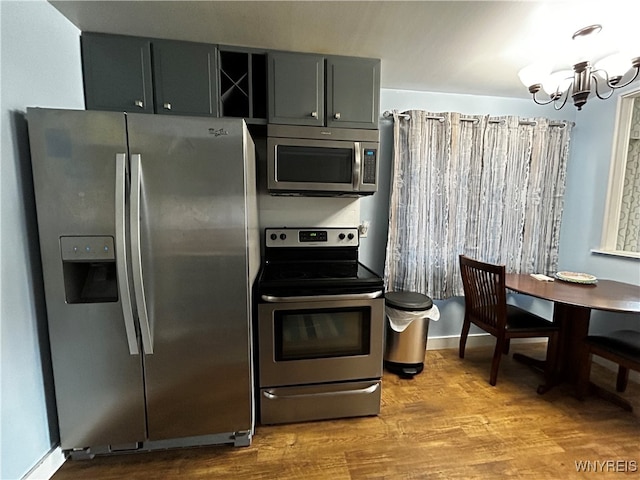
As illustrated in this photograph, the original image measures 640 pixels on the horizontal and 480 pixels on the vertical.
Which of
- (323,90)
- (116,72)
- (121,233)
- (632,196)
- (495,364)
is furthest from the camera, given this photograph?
(632,196)

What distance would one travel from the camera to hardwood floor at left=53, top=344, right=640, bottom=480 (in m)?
1.42

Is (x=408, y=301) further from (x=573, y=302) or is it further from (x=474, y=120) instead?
(x=474, y=120)

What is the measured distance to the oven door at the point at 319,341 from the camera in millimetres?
1635

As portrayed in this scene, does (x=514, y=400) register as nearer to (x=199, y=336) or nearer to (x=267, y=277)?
(x=267, y=277)

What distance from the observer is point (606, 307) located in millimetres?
1642

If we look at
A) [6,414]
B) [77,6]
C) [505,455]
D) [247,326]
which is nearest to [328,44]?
[77,6]

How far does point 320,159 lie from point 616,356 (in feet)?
7.37

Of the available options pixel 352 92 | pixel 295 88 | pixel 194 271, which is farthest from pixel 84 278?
pixel 352 92

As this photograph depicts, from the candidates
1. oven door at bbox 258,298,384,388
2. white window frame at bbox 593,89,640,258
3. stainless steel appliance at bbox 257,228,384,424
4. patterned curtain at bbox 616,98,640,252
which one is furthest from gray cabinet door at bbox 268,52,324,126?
patterned curtain at bbox 616,98,640,252

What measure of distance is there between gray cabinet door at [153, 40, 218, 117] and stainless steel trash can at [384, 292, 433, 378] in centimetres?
188

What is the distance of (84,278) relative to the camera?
4.60ft

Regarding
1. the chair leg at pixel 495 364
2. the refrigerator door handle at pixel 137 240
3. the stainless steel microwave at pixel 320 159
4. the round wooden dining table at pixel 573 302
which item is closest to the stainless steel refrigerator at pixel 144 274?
the refrigerator door handle at pixel 137 240

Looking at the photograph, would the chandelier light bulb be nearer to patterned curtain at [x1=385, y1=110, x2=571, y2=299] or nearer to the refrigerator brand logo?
patterned curtain at [x1=385, y1=110, x2=571, y2=299]

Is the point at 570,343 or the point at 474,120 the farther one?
the point at 474,120
